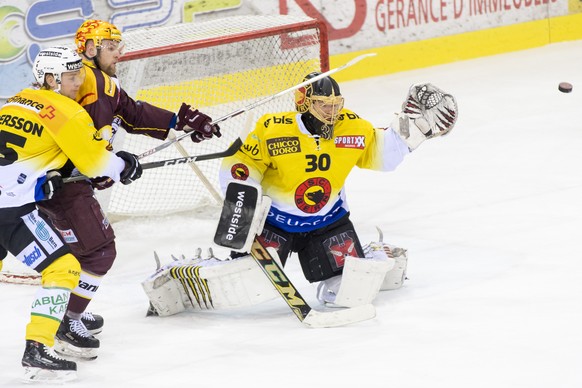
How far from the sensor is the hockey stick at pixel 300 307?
13.7 feet

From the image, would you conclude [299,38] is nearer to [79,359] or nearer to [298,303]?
[298,303]

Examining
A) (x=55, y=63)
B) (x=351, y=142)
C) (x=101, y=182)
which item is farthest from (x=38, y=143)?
(x=351, y=142)

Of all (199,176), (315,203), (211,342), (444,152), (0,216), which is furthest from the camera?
(444,152)

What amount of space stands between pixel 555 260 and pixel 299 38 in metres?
1.85

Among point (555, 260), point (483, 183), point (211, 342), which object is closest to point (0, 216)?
point (211, 342)

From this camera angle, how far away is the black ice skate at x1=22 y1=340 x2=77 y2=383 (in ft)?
12.2

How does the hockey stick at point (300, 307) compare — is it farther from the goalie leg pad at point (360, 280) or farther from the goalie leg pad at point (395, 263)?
the goalie leg pad at point (395, 263)

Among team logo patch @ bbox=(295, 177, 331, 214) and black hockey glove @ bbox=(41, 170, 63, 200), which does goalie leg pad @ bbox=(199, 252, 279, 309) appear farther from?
black hockey glove @ bbox=(41, 170, 63, 200)

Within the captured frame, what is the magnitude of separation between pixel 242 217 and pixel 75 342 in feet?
2.33

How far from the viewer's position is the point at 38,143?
3.78 metres

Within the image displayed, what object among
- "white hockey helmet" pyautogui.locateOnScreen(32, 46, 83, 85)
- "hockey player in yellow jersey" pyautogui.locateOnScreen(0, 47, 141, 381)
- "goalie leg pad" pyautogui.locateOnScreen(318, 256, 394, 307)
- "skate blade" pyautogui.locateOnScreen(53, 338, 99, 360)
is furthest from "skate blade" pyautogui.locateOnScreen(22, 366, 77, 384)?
"goalie leg pad" pyautogui.locateOnScreen(318, 256, 394, 307)

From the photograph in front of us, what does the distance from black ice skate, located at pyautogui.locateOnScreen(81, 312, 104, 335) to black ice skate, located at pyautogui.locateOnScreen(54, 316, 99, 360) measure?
0.18 metres

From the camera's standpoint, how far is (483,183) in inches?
244

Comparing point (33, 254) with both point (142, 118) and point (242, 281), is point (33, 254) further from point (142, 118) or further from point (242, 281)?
point (142, 118)
